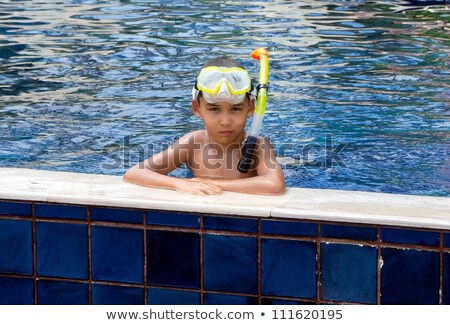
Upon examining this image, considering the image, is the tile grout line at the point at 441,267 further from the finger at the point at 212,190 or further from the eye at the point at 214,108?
the eye at the point at 214,108

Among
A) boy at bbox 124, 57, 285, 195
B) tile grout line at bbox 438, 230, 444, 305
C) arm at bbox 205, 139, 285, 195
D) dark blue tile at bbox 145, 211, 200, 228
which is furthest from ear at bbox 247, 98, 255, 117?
A: tile grout line at bbox 438, 230, 444, 305

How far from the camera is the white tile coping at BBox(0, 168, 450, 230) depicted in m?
3.27

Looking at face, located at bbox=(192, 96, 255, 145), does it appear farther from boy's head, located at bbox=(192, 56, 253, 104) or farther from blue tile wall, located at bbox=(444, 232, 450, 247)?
blue tile wall, located at bbox=(444, 232, 450, 247)

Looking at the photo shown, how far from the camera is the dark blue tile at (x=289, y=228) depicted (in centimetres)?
331

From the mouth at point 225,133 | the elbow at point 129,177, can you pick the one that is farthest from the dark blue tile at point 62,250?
the mouth at point 225,133

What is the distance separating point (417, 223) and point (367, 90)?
569 cm

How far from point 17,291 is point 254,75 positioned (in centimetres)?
619

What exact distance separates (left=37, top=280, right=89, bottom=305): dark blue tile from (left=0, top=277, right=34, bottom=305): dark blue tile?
4 centimetres

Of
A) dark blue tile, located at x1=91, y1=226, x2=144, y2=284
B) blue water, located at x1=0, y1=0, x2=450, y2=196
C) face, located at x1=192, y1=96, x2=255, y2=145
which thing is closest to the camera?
dark blue tile, located at x1=91, y1=226, x2=144, y2=284

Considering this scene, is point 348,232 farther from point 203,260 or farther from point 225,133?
point 225,133

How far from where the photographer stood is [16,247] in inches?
143

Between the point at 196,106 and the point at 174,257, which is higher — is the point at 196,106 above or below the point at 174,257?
above

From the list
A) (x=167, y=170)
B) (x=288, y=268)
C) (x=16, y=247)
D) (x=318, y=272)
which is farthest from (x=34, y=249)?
(x=167, y=170)
